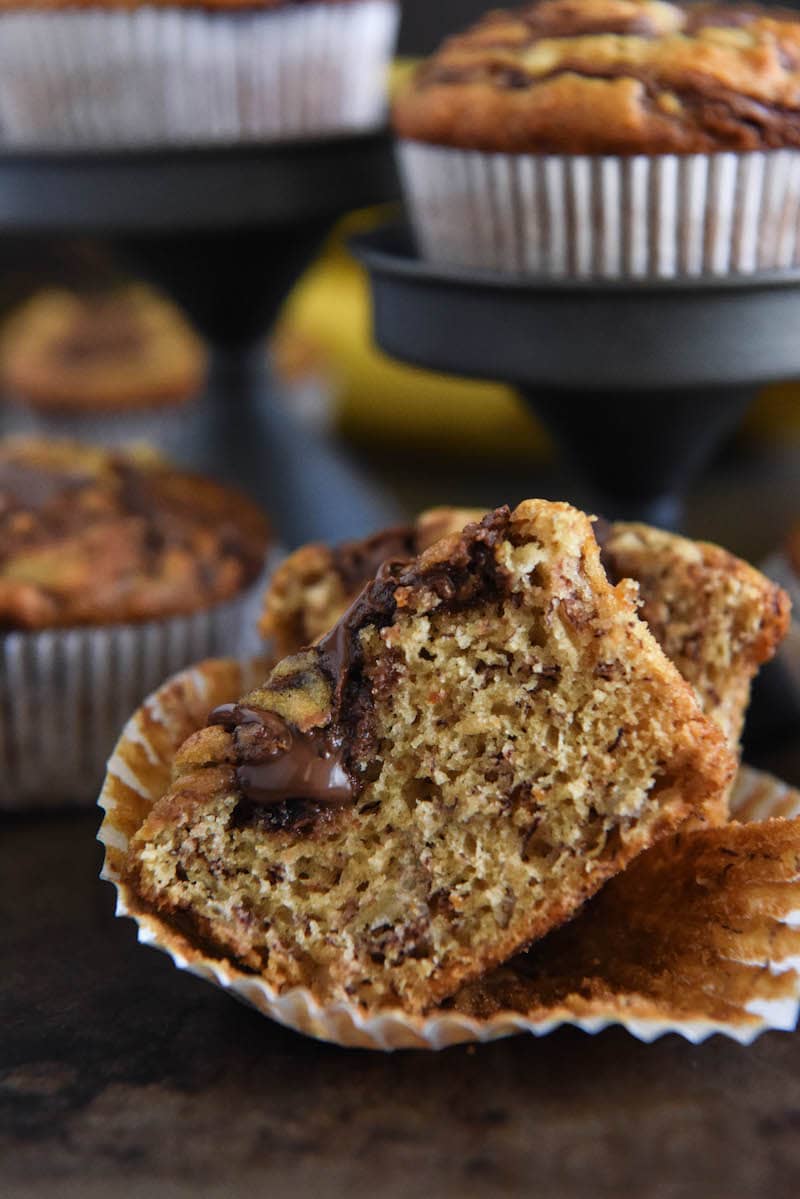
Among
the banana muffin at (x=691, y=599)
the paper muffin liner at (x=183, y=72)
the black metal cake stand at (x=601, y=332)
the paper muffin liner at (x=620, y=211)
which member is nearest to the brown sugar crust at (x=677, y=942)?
the banana muffin at (x=691, y=599)

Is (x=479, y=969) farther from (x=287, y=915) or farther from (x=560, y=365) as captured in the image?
(x=560, y=365)

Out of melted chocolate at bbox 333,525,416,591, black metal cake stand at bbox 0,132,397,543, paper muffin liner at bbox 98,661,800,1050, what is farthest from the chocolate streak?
black metal cake stand at bbox 0,132,397,543

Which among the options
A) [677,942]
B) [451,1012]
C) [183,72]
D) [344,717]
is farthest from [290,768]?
[183,72]

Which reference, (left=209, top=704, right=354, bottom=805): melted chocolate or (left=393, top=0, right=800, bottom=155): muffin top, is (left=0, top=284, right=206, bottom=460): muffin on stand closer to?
(left=393, top=0, right=800, bottom=155): muffin top

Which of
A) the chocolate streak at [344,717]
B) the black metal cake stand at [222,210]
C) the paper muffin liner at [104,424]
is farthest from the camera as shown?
the paper muffin liner at [104,424]

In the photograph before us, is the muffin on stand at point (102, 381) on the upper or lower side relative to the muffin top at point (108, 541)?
lower

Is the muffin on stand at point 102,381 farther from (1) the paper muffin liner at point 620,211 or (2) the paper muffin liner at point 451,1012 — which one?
(2) the paper muffin liner at point 451,1012
